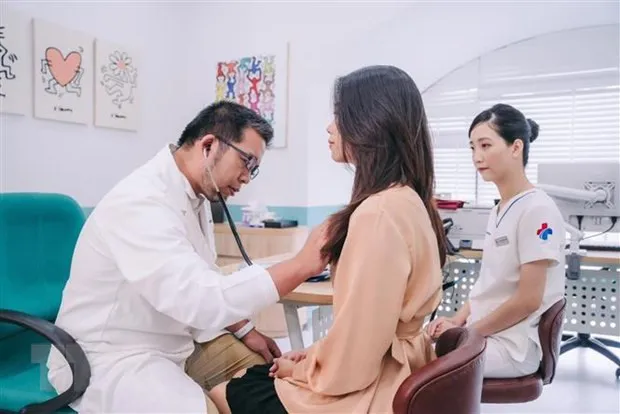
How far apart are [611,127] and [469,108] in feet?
3.23

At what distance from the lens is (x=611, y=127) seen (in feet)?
11.5

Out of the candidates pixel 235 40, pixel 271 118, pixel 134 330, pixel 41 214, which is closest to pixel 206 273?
pixel 134 330

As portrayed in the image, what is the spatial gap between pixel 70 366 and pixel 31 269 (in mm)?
603

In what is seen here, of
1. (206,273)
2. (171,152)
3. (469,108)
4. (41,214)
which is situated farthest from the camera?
(469,108)

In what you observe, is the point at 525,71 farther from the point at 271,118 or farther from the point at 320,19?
the point at 271,118

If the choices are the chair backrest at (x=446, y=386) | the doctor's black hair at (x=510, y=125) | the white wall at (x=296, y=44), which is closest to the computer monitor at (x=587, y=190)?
the doctor's black hair at (x=510, y=125)

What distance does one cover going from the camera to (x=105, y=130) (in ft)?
9.83

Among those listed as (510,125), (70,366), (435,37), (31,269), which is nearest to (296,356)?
(70,366)

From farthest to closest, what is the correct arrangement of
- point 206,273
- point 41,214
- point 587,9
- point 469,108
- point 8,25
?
point 469,108, point 587,9, point 8,25, point 41,214, point 206,273

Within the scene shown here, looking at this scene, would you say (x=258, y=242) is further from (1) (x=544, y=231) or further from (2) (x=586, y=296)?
(1) (x=544, y=231)

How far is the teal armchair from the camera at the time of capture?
145 centimetres

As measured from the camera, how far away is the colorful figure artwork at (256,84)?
11.3ft

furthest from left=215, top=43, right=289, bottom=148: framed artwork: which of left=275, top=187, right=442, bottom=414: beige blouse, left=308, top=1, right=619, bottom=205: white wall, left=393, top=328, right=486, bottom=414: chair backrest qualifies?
left=393, top=328, right=486, bottom=414: chair backrest

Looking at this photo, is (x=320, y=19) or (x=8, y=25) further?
(x=320, y=19)
